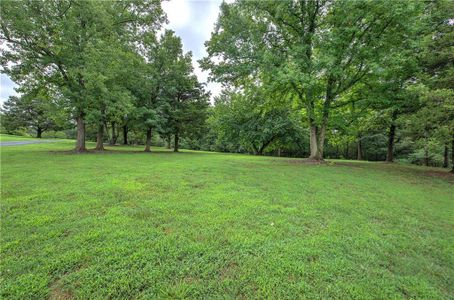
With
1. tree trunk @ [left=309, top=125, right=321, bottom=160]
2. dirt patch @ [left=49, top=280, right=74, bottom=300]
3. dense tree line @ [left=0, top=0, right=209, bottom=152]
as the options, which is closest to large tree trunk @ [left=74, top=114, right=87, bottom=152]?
dense tree line @ [left=0, top=0, right=209, bottom=152]

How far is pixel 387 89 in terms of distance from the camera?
1121cm

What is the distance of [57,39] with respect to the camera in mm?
11797

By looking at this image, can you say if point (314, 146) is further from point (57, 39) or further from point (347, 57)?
point (57, 39)

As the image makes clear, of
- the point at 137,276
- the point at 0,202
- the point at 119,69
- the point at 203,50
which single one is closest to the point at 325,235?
the point at 137,276

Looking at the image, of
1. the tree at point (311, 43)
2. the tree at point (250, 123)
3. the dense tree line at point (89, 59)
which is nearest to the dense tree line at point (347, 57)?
the tree at point (311, 43)

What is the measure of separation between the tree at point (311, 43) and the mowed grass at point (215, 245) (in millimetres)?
7221

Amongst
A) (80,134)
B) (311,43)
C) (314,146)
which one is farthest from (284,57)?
(80,134)

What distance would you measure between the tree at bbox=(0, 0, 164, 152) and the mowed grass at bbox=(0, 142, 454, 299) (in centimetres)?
986

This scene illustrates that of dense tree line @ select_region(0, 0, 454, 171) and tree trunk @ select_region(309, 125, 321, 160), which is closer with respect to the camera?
dense tree line @ select_region(0, 0, 454, 171)

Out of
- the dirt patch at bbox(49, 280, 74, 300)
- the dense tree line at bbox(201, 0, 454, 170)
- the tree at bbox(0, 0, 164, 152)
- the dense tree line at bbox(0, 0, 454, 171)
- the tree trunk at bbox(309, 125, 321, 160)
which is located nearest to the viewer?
the dirt patch at bbox(49, 280, 74, 300)

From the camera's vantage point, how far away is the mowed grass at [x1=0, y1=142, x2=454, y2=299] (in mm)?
2080

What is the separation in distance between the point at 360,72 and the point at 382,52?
1315 mm

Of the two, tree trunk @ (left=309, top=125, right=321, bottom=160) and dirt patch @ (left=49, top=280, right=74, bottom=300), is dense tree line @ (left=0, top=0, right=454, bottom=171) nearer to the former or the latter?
tree trunk @ (left=309, top=125, right=321, bottom=160)

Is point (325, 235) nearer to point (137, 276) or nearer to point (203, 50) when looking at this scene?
point (137, 276)
